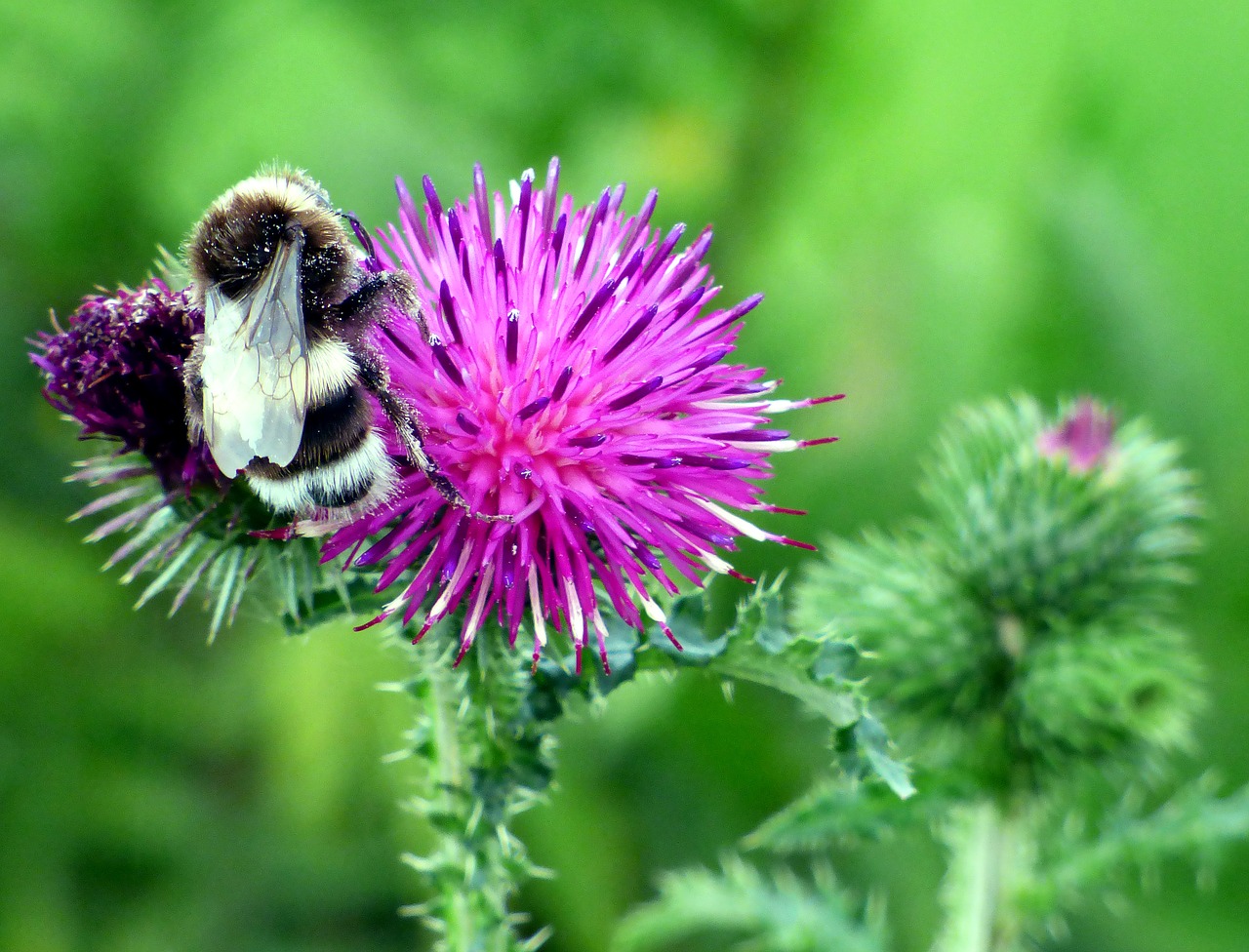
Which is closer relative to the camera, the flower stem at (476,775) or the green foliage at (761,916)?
the flower stem at (476,775)

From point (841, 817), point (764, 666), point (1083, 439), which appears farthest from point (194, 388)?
point (1083, 439)

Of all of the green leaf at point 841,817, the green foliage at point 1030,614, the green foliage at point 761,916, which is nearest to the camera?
the green leaf at point 841,817

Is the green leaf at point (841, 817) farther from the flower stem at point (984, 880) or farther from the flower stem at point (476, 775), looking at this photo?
the flower stem at point (476, 775)

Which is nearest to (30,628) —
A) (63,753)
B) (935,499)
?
(63,753)

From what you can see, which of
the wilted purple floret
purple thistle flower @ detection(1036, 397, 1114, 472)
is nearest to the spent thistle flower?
the wilted purple floret

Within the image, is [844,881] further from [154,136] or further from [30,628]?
[154,136]

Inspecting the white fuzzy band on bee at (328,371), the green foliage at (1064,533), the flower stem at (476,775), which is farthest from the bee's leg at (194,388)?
the green foliage at (1064,533)
